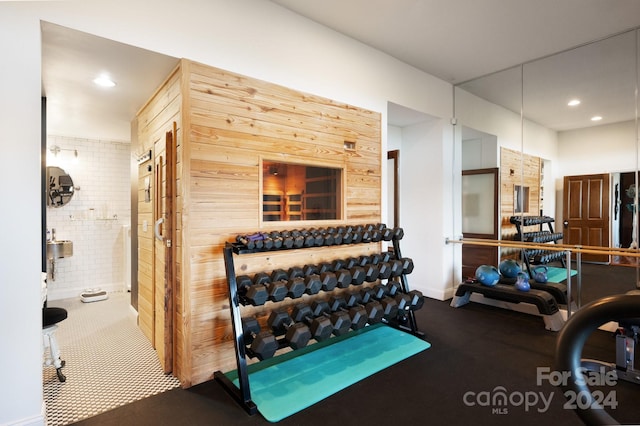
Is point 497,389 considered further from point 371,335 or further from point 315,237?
point 315,237

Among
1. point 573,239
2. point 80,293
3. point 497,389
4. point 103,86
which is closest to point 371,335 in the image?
point 497,389

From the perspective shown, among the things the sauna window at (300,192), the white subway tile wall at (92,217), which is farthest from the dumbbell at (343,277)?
the white subway tile wall at (92,217)

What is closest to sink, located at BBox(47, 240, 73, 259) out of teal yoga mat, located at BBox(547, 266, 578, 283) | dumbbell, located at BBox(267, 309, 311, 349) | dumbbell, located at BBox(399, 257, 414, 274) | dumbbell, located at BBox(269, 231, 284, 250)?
dumbbell, located at BBox(269, 231, 284, 250)

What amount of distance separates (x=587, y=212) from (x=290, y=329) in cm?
393

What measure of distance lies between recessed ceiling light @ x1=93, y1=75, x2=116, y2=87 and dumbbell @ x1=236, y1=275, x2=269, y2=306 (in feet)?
7.30

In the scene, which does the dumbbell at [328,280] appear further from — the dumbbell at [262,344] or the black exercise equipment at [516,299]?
the black exercise equipment at [516,299]

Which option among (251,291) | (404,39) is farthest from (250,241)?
(404,39)

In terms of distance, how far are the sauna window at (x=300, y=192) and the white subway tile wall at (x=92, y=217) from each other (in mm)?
3942

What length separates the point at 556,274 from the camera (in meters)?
4.35

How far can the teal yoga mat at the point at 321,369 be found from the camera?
2.52m

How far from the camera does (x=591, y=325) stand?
1.90 feet

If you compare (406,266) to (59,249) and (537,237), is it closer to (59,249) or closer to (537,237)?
(537,237)

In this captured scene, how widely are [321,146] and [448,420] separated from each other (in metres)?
2.64

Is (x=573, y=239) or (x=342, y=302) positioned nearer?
(x=342, y=302)
